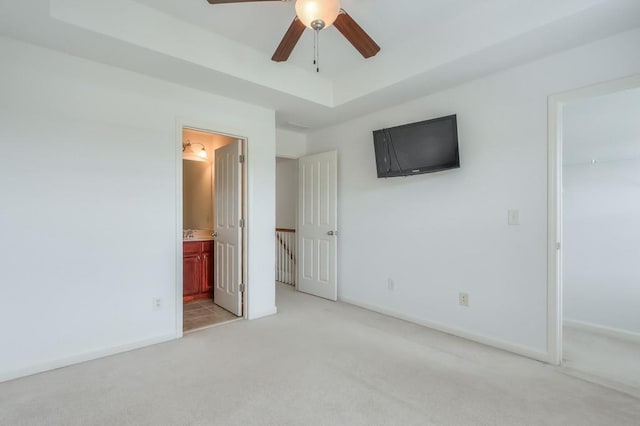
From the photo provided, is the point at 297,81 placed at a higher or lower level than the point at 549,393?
higher

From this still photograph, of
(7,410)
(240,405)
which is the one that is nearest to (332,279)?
(240,405)

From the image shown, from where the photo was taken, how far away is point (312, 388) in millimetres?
2139

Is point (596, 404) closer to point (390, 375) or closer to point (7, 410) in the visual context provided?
point (390, 375)

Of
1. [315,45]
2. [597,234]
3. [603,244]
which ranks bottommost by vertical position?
[603,244]

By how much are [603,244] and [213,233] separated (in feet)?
16.9

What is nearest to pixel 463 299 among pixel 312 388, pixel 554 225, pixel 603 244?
pixel 554 225

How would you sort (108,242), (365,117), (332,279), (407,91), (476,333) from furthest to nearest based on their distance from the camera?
(332,279), (365,117), (407,91), (476,333), (108,242)

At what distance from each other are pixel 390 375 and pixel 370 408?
0.45m

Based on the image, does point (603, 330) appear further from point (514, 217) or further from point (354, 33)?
point (354, 33)

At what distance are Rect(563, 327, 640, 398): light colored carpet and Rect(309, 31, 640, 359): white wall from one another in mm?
298

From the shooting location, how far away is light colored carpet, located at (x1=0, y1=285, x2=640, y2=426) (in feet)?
6.02

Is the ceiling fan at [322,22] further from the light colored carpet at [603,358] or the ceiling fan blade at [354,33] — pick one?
the light colored carpet at [603,358]

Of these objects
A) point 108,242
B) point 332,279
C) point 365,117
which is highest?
point 365,117

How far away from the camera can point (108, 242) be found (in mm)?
2646
